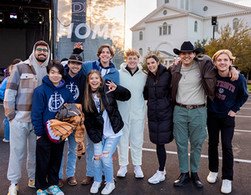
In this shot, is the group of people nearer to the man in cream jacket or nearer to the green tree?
the man in cream jacket

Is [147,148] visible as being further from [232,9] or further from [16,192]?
[232,9]

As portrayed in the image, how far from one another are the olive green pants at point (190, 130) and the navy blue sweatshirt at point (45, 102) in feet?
5.54

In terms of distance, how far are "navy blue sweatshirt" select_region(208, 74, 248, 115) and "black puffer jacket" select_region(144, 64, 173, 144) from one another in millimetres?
693

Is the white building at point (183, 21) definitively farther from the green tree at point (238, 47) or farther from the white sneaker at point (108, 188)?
the white sneaker at point (108, 188)

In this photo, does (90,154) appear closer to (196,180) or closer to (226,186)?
(196,180)

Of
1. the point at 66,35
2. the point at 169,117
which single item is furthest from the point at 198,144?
the point at 66,35

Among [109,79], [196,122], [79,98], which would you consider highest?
[109,79]

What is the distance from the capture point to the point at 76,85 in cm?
357

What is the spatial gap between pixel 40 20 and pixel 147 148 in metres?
11.2

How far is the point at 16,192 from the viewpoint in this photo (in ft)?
10.5

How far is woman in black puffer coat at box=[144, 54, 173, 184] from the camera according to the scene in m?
A: 3.66

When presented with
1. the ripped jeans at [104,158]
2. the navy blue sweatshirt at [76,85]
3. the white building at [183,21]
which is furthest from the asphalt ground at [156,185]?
the white building at [183,21]

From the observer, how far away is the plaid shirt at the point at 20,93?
315 cm

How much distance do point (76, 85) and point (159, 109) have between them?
1.31 metres
